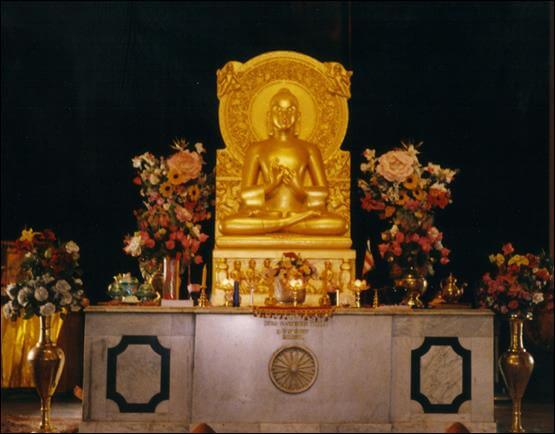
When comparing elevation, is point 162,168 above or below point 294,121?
below

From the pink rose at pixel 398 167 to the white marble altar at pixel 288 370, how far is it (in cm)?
120

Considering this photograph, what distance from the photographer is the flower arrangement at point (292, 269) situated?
6875 mm

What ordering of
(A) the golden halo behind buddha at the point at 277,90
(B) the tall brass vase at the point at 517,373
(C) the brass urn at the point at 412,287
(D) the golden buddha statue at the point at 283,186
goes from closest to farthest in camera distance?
(B) the tall brass vase at the point at 517,373 < (C) the brass urn at the point at 412,287 < (D) the golden buddha statue at the point at 283,186 < (A) the golden halo behind buddha at the point at 277,90

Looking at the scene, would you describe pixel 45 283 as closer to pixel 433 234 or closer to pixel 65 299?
pixel 65 299

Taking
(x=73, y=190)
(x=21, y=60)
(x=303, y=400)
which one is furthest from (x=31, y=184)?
(x=303, y=400)

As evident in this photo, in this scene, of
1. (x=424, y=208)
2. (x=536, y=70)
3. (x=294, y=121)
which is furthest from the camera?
(x=536, y=70)

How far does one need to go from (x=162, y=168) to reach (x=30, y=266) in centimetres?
128

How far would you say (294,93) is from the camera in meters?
8.65

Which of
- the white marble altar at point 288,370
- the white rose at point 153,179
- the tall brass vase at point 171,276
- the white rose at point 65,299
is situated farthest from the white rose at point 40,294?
the white rose at point 153,179

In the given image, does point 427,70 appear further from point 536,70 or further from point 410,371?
point 410,371

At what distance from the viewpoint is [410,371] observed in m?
6.60

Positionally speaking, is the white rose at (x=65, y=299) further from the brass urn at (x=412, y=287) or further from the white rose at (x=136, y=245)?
the brass urn at (x=412, y=287)

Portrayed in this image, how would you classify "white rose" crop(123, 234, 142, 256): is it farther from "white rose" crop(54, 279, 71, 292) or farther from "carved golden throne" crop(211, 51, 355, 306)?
"carved golden throne" crop(211, 51, 355, 306)

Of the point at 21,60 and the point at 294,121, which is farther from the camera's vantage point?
the point at 21,60
